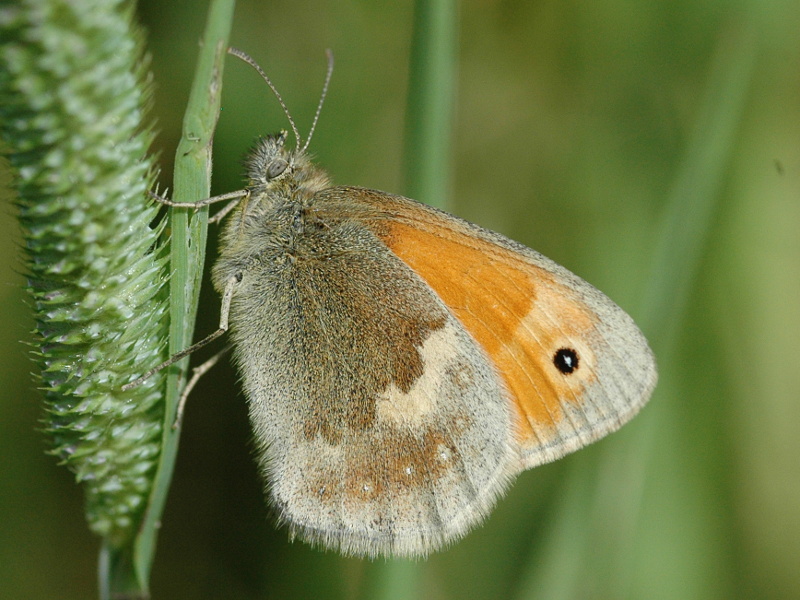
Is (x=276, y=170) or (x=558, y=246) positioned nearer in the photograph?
(x=276, y=170)

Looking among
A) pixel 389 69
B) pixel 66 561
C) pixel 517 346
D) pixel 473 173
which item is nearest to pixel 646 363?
pixel 517 346

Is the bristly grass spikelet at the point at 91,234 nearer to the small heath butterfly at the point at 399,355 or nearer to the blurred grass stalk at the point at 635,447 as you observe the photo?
the small heath butterfly at the point at 399,355

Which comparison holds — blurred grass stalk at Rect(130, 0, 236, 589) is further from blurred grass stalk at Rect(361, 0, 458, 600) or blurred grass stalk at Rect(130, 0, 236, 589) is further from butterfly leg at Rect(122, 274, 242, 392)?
blurred grass stalk at Rect(361, 0, 458, 600)

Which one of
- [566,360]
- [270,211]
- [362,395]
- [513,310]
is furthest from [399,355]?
[270,211]

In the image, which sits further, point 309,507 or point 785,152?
point 785,152

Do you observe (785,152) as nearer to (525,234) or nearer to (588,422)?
(525,234)

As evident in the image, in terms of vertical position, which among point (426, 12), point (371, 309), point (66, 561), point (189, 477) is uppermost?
point (426, 12)

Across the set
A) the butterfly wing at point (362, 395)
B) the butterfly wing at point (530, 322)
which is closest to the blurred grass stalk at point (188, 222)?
the butterfly wing at point (362, 395)

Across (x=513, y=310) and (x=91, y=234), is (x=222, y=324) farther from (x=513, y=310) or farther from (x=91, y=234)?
(x=513, y=310)
